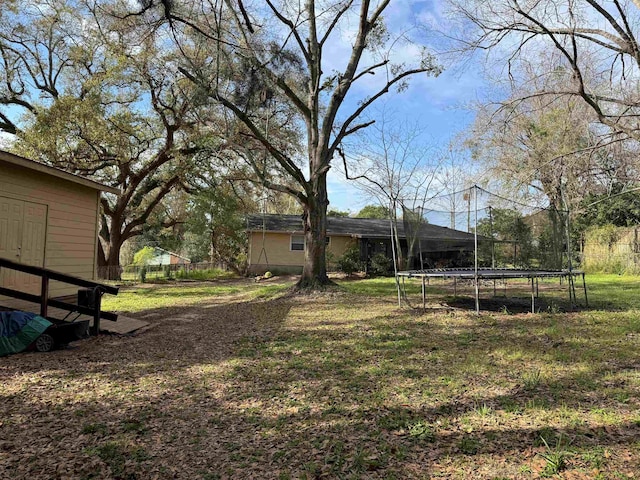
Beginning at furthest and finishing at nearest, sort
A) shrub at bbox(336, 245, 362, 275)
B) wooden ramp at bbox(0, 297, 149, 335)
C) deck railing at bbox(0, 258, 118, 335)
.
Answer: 1. shrub at bbox(336, 245, 362, 275)
2. wooden ramp at bbox(0, 297, 149, 335)
3. deck railing at bbox(0, 258, 118, 335)

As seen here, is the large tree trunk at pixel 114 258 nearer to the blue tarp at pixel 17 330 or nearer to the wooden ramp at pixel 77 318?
the wooden ramp at pixel 77 318

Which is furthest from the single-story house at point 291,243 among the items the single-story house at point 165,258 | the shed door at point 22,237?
the shed door at point 22,237

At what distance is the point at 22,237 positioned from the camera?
7.55 metres

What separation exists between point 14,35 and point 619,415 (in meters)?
22.8

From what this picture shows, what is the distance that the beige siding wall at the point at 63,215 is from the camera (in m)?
7.41

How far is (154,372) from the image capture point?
5000mm

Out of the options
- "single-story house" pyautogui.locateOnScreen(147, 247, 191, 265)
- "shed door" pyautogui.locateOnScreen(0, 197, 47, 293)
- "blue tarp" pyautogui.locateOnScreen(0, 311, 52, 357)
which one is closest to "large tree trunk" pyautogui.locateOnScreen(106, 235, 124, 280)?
"single-story house" pyautogui.locateOnScreen(147, 247, 191, 265)

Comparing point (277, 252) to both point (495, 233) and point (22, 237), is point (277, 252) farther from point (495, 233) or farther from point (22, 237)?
point (22, 237)

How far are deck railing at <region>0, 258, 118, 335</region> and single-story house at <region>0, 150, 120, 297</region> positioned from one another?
3.03 ft

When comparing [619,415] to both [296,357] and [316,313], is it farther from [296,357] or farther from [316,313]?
[316,313]

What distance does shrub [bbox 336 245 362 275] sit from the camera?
68.2ft

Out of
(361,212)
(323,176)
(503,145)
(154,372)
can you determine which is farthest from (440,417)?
(361,212)

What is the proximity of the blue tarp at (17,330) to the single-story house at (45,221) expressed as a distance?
6.85 feet

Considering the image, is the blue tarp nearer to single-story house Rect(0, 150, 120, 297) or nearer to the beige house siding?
single-story house Rect(0, 150, 120, 297)
